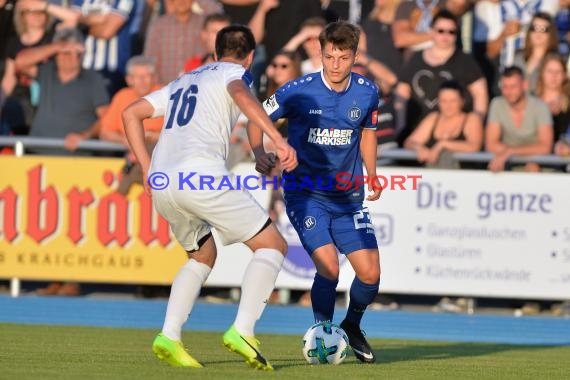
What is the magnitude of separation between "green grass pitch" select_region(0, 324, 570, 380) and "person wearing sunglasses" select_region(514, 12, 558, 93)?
4.35m

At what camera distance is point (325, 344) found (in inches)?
330

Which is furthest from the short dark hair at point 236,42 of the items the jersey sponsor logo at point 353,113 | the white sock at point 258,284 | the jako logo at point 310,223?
the jako logo at point 310,223

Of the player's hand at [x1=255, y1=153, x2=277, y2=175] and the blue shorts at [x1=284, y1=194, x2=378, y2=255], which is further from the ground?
the player's hand at [x1=255, y1=153, x2=277, y2=175]

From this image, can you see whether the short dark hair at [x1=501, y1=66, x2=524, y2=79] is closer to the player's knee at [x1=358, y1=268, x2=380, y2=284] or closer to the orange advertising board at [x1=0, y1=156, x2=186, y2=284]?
the orange advertising board at [x1=0, y1=156, x2=186, y2=284]

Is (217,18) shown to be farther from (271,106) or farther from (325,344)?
(325,344)

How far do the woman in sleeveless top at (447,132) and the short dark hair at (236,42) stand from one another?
6.15 metres

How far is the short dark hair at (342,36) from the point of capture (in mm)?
8398

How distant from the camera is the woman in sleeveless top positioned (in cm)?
1364

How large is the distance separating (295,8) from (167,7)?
1.46 metres

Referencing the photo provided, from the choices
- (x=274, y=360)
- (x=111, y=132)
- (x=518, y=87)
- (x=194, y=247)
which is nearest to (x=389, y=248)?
(x=518, y=87)

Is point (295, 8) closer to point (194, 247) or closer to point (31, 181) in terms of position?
point (31, 181)

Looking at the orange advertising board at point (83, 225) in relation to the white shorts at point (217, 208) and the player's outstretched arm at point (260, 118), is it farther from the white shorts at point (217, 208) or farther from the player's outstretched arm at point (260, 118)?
the player's outstretched arm at point (260, 118)

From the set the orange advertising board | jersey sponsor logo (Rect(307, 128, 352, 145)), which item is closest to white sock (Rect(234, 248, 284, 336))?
jersey sponsor logo (Rect(307, 128, 352, 145))

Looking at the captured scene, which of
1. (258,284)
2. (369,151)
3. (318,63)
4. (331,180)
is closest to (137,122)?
(258,284)
